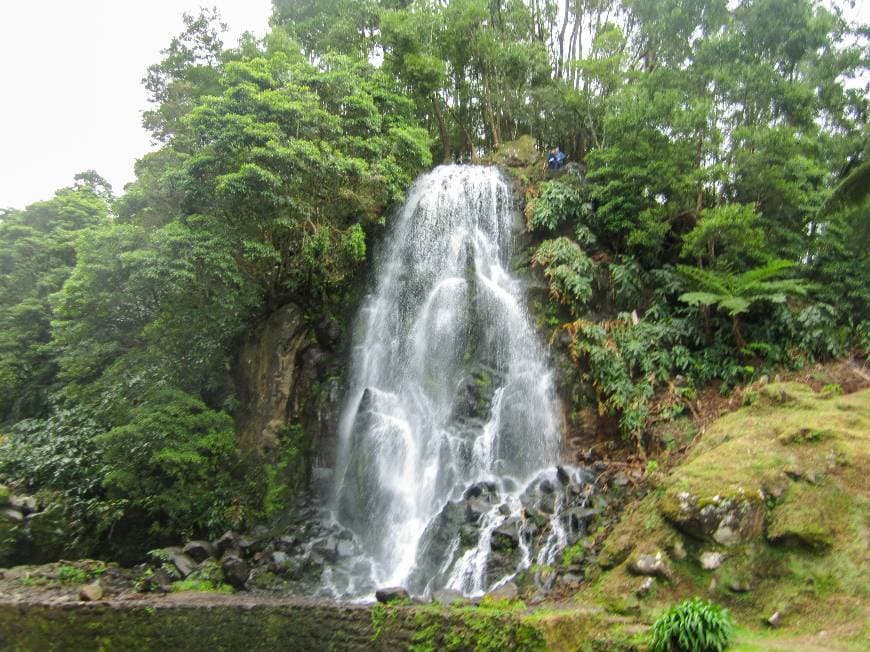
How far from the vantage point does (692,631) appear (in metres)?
4.46

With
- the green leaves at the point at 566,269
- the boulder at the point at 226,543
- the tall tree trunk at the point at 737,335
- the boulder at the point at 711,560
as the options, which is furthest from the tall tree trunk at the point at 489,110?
the boulder at the point at 711,560

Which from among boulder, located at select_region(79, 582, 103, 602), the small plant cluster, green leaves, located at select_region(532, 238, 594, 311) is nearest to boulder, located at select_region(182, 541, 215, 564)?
boulder, located at select_region(79, 582, 103, 602)

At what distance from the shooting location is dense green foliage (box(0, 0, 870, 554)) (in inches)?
409

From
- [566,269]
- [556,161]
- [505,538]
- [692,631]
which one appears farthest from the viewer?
[556,161]

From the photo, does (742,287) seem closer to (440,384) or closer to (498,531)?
(440,384)

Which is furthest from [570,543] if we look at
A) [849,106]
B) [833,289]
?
[849,106]

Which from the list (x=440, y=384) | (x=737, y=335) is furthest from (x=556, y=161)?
(x=440, y=384)

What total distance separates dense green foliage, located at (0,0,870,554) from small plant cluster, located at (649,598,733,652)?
5134 mm

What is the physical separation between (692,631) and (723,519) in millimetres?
2169

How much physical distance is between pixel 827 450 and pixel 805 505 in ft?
3.17

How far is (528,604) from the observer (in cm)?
681

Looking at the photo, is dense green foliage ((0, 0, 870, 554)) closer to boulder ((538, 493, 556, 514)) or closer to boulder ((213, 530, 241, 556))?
boulder ((213, 530, 241, 556))

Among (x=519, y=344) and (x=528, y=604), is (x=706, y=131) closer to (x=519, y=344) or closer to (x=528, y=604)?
(x=519, y=344)

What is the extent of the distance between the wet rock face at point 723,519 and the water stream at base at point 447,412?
2.27 m
